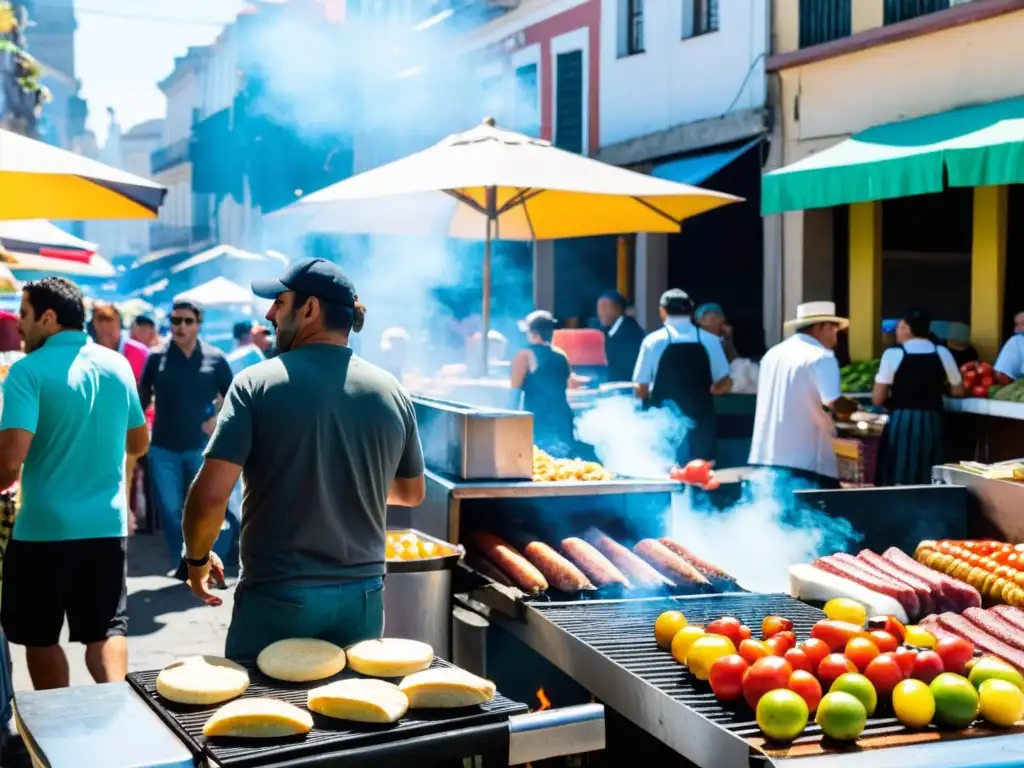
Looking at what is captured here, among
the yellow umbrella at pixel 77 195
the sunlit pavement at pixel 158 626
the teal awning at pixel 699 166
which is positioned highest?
the teal awning at pixel 699 166

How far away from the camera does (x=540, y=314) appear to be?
8.44 metres

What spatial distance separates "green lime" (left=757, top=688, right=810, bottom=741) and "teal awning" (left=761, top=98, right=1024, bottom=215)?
6926 mm

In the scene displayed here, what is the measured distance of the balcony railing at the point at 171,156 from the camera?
55094 mm

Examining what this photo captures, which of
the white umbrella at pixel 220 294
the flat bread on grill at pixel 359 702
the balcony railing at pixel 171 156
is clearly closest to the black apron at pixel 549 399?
the flat bread on grill at pixel 359 702

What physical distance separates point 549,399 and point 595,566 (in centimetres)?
344

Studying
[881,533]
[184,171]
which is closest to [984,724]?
[881,533]

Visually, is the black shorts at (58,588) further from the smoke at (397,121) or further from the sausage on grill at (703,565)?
the smoke at (397,121)

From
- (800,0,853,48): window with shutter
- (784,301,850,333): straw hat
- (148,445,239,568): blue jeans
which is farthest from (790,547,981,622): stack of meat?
(800,0,853,48): window with shutter

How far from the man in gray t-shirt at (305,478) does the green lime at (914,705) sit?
1.57 metres

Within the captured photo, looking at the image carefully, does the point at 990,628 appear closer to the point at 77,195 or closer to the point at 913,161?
the point at 77,195

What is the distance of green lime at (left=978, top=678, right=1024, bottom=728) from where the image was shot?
3229mm

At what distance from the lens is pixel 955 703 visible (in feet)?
10.5

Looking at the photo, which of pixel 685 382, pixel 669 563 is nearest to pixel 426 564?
pixel 669 563

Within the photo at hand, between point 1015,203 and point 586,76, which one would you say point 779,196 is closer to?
point 1015,203
